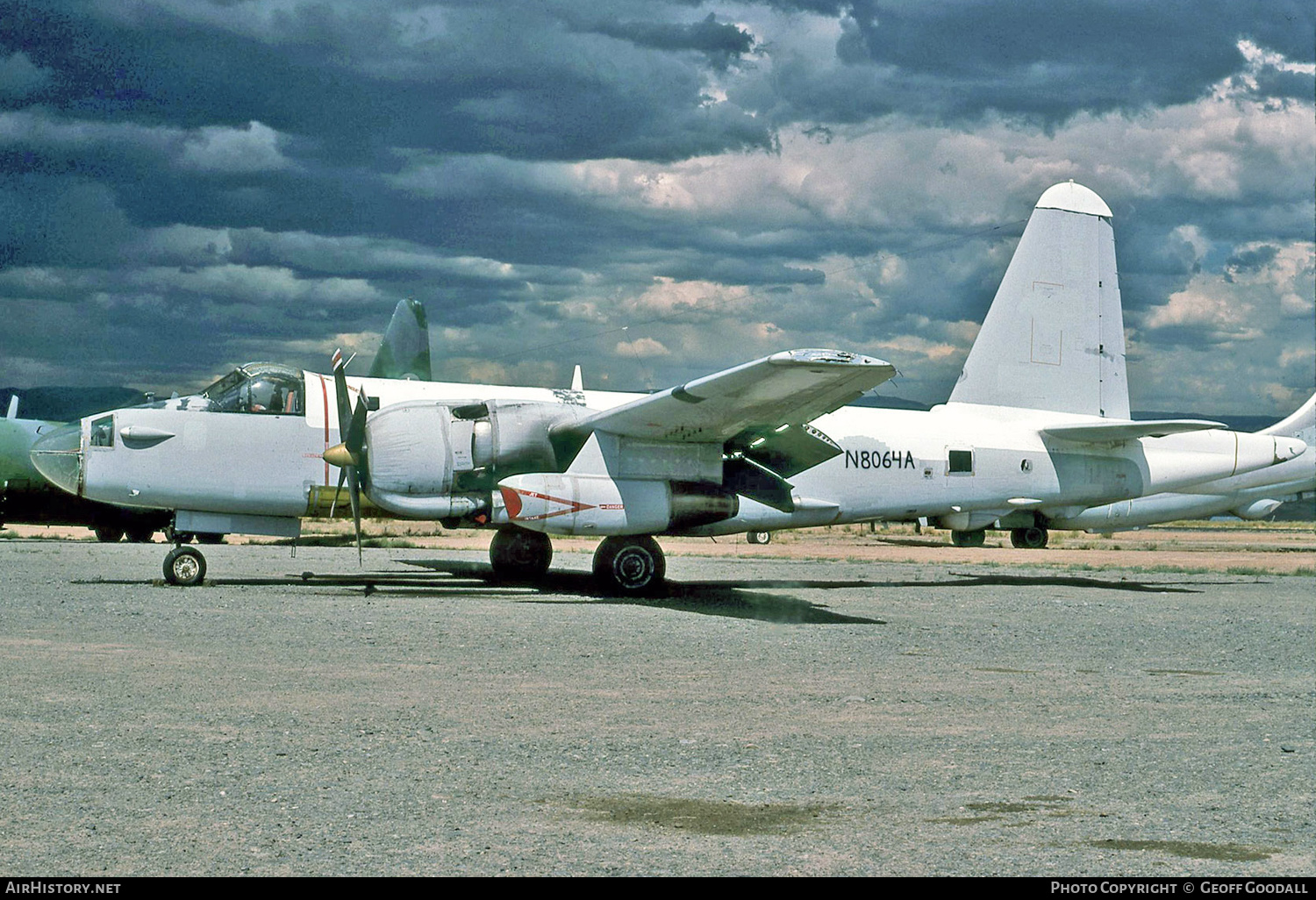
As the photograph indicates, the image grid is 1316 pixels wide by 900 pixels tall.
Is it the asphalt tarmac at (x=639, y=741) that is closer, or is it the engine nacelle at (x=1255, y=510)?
the asphalt tarmac at (x=639, y=741)

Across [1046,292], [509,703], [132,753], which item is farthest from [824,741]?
[1046,292]

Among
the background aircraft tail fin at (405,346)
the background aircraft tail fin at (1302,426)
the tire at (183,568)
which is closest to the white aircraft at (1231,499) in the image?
→ the background aircraft tail fin at (1302,426)

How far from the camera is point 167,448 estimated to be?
16828mm

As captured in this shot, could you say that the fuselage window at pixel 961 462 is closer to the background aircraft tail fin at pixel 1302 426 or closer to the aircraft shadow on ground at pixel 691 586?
the aircraft shadow on ground at pixel 691 586

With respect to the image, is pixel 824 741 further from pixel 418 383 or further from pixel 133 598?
pixel 418 383

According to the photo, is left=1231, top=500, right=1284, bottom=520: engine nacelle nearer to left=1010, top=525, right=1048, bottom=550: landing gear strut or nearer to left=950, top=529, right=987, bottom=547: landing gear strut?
left=1010, top=525, right=1048, bottom=550: landing gear strut

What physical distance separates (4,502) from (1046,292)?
23.2 metres

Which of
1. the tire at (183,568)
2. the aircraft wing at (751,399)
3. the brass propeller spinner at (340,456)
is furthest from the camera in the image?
the tire at (183,568)

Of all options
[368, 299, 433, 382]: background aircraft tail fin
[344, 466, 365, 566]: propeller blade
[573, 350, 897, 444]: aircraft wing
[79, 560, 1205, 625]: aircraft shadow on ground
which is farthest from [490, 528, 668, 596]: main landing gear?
[368, 299, 433, 382]: background aircraft tail fin

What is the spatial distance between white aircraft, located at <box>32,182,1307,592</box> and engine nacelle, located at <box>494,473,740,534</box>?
27 millimetres

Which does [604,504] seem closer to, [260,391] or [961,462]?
[260,391]

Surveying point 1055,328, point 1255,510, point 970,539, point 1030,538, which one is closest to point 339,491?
point 1055,328

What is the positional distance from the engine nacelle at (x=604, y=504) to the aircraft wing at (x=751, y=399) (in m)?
0.78

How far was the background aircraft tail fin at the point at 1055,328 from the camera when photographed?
21.6 m
